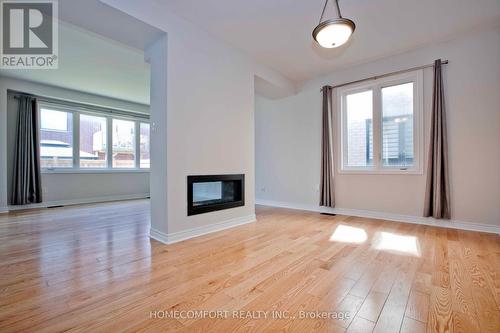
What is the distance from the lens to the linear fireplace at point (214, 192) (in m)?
2.90

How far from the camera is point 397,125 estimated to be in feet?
12.2

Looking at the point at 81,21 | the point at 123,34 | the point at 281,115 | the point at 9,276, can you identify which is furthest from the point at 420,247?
the point at 81,21

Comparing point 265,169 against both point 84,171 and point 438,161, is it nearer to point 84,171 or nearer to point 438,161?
point 438,161

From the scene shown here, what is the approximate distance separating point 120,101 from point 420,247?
716cm

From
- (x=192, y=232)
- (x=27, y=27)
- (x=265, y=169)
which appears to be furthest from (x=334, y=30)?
(x=27, y=27)

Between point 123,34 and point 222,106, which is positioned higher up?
point 123,34

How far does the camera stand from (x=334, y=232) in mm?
3076

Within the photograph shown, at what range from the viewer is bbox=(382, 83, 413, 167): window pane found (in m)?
3.62

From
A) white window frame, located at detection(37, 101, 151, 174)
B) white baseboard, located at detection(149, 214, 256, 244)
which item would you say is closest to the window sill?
white window frame, located at detection(37, 101, 151, 174)

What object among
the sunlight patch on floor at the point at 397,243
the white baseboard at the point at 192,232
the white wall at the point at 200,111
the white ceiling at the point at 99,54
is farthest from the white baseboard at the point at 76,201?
the sunlight patch on floor at the point at 397,243

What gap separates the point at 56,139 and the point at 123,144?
1.51 metres

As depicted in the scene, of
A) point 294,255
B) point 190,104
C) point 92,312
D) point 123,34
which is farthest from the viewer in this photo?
point 190,104

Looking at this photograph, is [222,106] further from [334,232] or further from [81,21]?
[334,232]

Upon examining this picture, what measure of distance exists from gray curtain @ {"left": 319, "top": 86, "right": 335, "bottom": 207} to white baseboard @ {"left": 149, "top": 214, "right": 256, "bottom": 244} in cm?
180
